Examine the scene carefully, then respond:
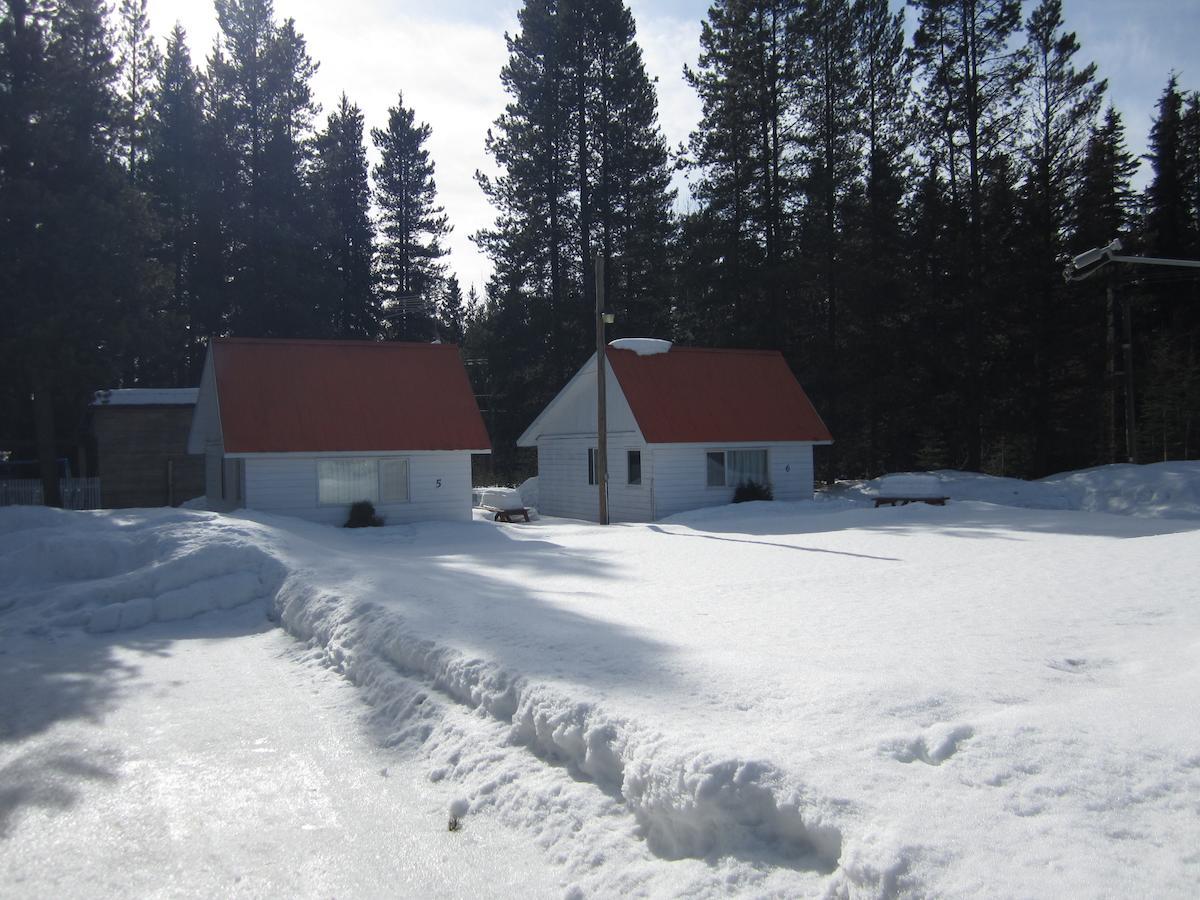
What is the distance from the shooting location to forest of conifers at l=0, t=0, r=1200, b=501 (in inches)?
1001

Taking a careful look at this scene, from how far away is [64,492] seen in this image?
95.8 feet

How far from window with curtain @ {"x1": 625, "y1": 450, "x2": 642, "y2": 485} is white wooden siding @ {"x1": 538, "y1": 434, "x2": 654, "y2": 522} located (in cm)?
10

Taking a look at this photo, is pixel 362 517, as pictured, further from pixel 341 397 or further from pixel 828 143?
pixel 828 143

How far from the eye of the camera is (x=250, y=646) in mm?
9586

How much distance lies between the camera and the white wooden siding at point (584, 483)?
24375mm

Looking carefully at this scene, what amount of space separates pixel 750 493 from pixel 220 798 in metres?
20.5

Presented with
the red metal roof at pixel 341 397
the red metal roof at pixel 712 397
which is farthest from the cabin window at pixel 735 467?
the red metal roof at pixel 341 397

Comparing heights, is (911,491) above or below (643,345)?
below

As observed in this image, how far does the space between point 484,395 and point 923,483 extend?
915 inches

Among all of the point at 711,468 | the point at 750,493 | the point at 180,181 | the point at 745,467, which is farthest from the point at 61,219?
the point at 750,493

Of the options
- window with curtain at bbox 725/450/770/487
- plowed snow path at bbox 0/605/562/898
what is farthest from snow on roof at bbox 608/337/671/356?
plowed snow path at bbox 0/605/562/898

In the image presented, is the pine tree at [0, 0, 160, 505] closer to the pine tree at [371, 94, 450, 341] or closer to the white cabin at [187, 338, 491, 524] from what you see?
the white cabin at [187, 338, 491, 524]

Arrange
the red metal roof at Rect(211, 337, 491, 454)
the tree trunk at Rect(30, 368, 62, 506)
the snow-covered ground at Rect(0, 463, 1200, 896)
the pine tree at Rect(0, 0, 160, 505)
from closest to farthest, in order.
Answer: the snow-covered ground at Rect(0, 463, 1200, 896) → the red metal roof at Rect(211, 337, 491, 454) → the pine tree at Rect(0, 0, 160, 505) → the tree trunk at Rect(30, 368, 62, 506)

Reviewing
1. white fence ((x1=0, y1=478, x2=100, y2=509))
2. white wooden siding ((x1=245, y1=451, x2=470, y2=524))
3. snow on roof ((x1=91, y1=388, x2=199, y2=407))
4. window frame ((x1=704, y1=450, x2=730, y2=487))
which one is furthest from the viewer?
white fence ((x1=0, y1=478, x2=100, y2=509))
